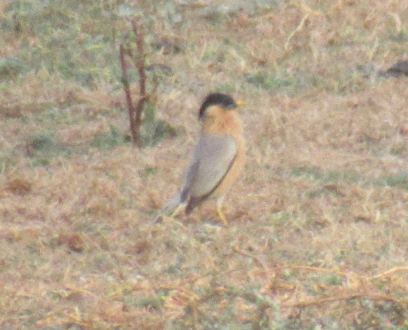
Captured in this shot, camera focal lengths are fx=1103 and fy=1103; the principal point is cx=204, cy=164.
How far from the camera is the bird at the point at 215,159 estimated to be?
698 centimetres

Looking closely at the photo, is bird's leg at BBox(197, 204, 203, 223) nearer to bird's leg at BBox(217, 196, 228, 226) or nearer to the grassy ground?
the grassy ground

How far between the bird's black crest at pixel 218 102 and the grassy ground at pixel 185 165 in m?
0.41

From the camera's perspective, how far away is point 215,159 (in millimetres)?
7344

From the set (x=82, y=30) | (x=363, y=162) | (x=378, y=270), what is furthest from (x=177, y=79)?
(x=378, y=270)

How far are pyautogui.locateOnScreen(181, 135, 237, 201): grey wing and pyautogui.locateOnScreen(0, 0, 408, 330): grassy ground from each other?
0.17 metres

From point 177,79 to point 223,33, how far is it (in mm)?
1043

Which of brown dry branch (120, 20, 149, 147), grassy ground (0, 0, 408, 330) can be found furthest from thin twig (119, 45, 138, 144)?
grassy ground (0, 0, 408, 330)

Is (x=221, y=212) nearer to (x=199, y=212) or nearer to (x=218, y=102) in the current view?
(x=199, y=212)

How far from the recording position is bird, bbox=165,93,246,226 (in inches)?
275

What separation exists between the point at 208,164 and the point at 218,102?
73cm

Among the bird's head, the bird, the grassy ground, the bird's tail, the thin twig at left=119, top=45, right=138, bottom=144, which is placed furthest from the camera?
the thin twig at left=119, top=45, right=138, bottom=144

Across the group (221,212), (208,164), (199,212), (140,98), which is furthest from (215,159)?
(140,98)

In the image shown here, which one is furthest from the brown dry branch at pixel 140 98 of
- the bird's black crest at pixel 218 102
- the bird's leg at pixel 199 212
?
the bird's leg at pixel 199 212

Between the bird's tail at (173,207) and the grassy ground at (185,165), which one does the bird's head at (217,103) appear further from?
the bird's tail at (173,207)
